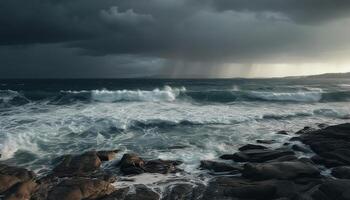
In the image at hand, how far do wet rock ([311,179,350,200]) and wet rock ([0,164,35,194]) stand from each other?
7888mm

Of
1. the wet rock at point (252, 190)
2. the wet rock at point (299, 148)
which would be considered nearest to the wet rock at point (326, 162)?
the wet rock at point (299, 148)

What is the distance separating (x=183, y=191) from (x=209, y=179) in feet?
4.17

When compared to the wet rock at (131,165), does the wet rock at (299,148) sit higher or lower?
higher

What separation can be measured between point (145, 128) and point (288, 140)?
8.08m

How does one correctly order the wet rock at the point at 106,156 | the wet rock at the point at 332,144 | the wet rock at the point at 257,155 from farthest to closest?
the wet rock at the point at 106,156 → the wet rock at the point at 257,155 → the wet rock at the point at 332,144

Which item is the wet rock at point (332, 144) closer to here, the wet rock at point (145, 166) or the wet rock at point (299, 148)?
the wet rock at point (299, 148)

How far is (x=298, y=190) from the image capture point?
8.66 meters

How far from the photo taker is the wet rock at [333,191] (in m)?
7.86

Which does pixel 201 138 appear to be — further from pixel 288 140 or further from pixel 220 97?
pixel 220 97

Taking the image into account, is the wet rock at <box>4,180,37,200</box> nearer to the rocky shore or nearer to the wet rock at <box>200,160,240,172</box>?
the rocky shore

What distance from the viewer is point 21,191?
9.16m

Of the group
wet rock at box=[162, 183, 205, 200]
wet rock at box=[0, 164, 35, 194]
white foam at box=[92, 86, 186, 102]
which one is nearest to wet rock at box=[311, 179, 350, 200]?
wet rock at box=[162, 183, 205, 200]

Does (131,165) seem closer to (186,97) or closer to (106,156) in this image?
(106,156)

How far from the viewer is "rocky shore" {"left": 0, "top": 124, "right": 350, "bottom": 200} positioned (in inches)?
345
